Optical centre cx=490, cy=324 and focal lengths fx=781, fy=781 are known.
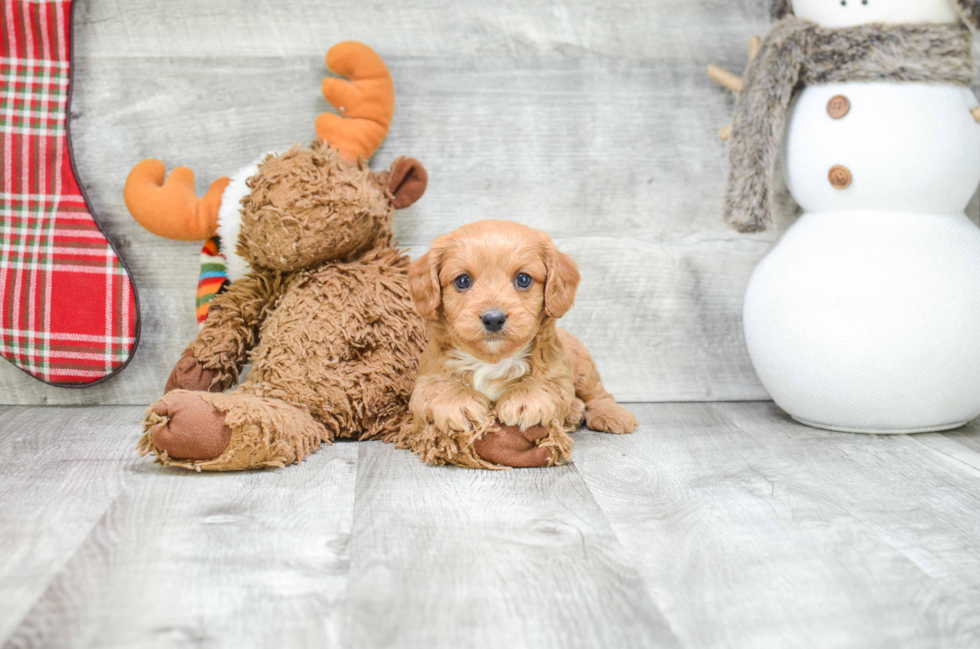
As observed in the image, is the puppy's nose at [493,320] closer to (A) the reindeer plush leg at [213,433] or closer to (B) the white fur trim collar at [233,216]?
(A) the reindeer plush leg at [213,433]

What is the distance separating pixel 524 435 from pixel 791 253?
2.34ft

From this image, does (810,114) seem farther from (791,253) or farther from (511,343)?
(511,343)

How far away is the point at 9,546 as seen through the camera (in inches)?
38.3

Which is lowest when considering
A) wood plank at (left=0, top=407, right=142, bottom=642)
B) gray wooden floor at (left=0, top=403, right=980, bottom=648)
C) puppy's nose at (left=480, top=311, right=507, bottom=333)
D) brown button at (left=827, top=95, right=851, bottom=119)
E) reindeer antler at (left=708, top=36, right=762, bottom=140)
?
wood plank at (left=0, top=407, right=142, bottom=642)

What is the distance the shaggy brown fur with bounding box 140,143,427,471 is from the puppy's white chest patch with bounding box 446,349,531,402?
0.60ft

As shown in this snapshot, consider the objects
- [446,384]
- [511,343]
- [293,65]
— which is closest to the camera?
[511,343]

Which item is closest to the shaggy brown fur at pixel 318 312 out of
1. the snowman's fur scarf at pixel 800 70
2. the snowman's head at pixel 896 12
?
the snowman's fur scarf at pixel 800 70

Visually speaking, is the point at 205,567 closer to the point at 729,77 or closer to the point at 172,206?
the point at 172,206

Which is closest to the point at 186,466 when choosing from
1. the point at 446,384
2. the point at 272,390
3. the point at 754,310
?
the point at 272,390

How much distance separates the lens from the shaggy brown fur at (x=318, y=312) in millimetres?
1426

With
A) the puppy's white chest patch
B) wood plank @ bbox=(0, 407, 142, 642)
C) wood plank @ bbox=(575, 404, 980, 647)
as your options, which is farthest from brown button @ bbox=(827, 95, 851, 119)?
wood plank @ bbox=(0, 407, 142, 642)

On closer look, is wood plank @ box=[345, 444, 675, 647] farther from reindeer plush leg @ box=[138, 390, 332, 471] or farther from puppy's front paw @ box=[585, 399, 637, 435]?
puppy's front paw @ box=[585, 399, 637, 435]

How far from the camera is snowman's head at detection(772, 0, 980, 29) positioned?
58.5 inches

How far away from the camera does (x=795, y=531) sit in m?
1.07
